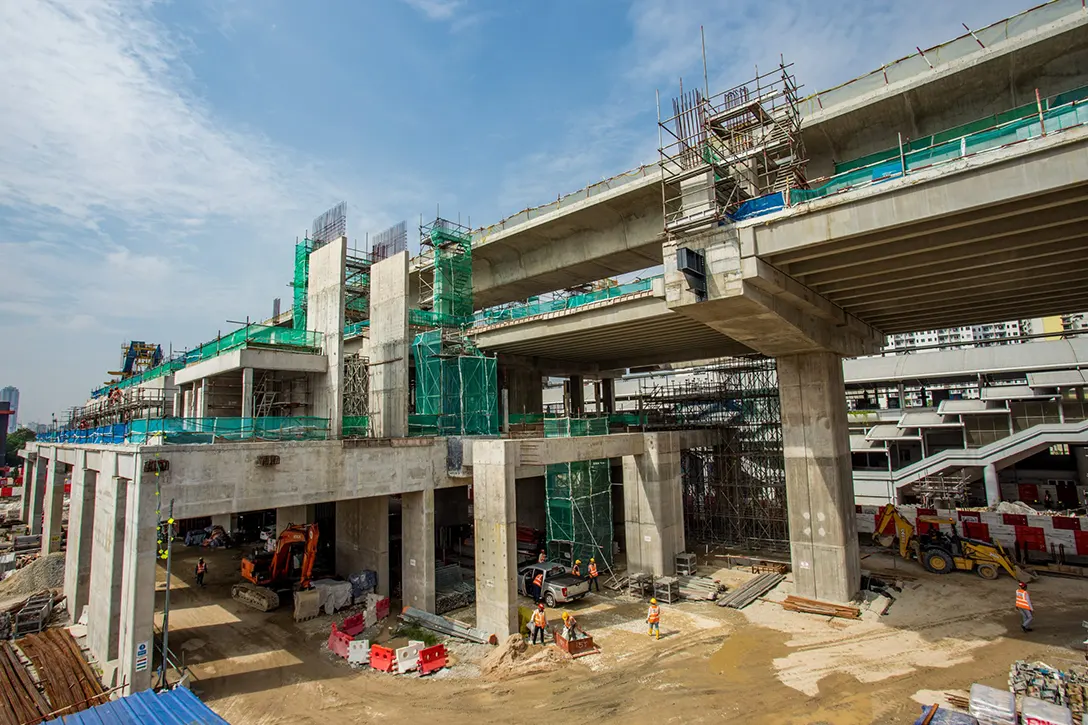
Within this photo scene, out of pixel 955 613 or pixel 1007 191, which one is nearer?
pixel 1007 191

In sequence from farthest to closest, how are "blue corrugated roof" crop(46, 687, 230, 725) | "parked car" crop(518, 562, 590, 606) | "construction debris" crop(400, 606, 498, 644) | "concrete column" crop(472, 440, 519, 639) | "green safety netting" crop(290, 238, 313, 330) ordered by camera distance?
"green safety netting" crop(290, 238, 313, 330) < "parked car" crop(518, 562, 590, 606) < "concrete column" crop(472, 440, 519, 639) < "construction debris" crop(400, 606, 498, 644) < "blue corrugated roof" crop(46, 687, 230, 725)

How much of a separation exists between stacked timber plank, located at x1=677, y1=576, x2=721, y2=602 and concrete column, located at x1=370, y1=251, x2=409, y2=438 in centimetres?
1205

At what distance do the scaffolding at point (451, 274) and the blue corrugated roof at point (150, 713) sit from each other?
1881cm

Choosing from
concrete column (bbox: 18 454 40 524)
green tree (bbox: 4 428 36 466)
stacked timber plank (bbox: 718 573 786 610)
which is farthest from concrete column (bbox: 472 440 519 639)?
green tree (bbox: 4 428 36 466)

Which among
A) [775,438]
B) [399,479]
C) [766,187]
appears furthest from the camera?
[775,438]

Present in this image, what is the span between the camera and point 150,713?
8.83 metres

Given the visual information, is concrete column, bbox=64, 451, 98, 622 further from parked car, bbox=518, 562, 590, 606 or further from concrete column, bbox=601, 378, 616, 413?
concrete column, bbox=601, 378, 616, 413

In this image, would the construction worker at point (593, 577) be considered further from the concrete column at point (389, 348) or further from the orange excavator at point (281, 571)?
the orange excavator at point (281, 571)

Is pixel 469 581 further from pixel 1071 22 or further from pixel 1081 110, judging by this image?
pixel 1071 22

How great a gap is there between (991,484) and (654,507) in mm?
27530

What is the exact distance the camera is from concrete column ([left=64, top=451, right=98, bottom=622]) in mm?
19453

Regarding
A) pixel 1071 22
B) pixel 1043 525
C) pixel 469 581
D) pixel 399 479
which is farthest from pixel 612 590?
pixel 1071 22

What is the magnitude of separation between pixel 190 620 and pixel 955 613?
24.6 metres

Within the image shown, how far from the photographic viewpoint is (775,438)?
86.8ft
